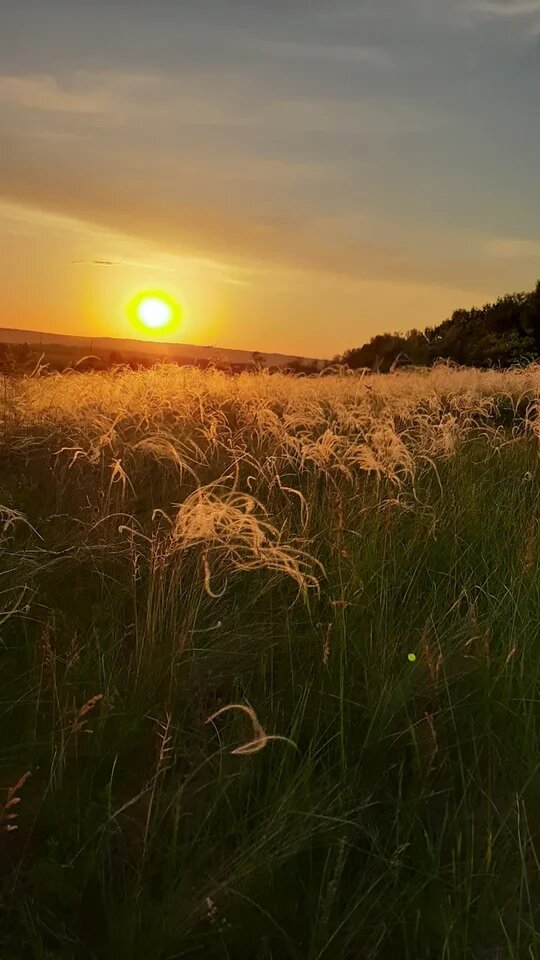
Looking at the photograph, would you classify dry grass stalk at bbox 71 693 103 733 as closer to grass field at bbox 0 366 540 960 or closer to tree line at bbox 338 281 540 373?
grass field at bbox 0 366 540 960

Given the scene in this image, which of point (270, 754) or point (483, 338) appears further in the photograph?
point (483, 338)

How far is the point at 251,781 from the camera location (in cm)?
146

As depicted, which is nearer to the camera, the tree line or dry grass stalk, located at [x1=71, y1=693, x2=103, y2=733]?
dry grass stalk, located at [x1=71, y1=693, x2=103, y2=733]

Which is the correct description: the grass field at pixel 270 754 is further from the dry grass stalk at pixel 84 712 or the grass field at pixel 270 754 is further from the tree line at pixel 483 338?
the tree line at pixel 483 338

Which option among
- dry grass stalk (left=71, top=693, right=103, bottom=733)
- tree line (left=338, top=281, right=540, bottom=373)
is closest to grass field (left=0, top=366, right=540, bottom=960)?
dry grass stalk (left=71, top=693, right=103, bottom=733)

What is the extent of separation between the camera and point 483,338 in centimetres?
2402

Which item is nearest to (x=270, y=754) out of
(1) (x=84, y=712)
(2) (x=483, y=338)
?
(1) (x=84, y=712)

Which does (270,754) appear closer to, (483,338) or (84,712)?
(84,712)

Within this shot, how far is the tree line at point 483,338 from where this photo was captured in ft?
74.4

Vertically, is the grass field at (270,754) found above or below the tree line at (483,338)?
below

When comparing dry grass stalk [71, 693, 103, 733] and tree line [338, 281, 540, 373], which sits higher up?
tree line [338, 281, 540, 373]

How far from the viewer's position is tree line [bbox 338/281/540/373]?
2267 cm

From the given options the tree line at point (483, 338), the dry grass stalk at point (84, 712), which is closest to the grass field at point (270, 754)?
the dry grass stalk at point (84, 712)

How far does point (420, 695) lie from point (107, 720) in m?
0.79
